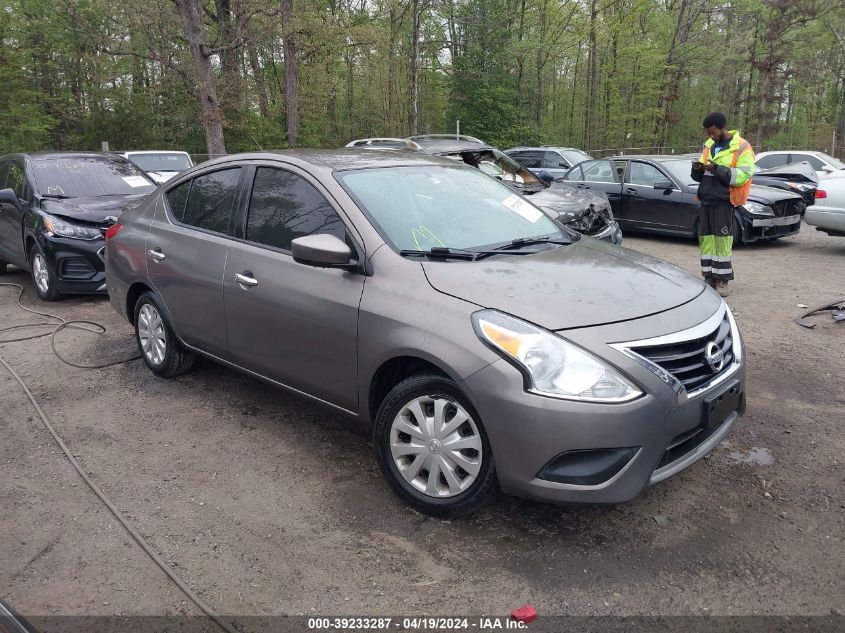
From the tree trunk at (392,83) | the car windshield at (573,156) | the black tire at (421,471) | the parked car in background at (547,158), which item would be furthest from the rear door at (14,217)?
the tree trunk at (392,83)

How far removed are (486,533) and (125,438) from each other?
8.02 ft

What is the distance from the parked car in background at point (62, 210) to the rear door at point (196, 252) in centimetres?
312

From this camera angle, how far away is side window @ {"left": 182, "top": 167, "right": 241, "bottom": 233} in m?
4.32

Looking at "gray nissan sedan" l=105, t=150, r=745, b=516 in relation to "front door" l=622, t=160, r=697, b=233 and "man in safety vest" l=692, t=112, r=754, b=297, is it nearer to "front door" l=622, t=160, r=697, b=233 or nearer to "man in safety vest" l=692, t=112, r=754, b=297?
"man in safety vest" l=692, t=112, r=754, b=297

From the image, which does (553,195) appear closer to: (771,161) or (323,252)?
(323,252)

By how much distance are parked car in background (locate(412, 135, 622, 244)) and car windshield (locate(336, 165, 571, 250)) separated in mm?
1819

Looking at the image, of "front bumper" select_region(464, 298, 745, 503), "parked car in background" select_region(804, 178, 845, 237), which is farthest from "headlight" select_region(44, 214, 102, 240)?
"parked car in background" select_region(804, 178, 845, 237)

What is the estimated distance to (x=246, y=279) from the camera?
156 inches

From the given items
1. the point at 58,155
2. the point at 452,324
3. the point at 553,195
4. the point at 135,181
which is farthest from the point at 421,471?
the point at 58,155

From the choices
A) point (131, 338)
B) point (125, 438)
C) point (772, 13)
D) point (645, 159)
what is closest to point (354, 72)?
point (772, 13)

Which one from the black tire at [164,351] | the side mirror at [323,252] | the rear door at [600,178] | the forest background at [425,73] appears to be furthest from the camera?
the forest background at [425,73]

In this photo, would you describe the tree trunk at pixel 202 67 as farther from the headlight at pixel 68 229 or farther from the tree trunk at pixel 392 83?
the tree trunk at pixel 392 83

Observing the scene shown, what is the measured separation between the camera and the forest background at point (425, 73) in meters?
23.0

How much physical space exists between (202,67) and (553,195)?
12.2m
